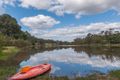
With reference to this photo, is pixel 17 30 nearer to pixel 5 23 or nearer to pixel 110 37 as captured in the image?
pixel 5 23

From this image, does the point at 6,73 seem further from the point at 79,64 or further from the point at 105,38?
the point at 105,38

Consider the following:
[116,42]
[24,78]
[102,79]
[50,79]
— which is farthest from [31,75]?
[116,42]

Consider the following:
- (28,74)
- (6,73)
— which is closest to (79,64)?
(6,73)

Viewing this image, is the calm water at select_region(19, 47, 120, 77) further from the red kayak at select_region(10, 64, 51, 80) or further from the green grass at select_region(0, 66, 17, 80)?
the green grass at select_region(0, 66, 17, 80)

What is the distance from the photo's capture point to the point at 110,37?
15675 cm

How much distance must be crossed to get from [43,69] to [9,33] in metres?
123

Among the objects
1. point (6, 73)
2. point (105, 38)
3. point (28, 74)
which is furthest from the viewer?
point (105, 38)

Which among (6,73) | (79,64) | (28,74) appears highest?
(28,74)

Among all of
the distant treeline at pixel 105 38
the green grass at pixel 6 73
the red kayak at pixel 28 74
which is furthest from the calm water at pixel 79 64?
the distant treeline at pixel 105 38

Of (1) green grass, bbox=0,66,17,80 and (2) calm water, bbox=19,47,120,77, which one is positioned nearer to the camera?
(1) green grass, bbox=0,66,17,80

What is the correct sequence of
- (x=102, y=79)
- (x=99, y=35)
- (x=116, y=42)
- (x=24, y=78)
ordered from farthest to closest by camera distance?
1. (x=99, y=35)
2. (x=116, y=42)
3. (x=24, y=78)
4. (x=102, y=79)

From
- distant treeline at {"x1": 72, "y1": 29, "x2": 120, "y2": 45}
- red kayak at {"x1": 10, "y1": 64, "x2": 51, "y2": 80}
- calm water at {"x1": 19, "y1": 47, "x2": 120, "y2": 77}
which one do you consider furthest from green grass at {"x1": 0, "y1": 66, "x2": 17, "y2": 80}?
distant treeline at {"x1": 72, "y1": 29, "x2": 120, "y2": 45}

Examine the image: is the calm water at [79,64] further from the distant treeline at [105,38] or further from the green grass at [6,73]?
the distant treeline at [105,38]

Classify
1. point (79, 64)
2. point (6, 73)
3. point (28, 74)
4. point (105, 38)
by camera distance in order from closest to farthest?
point (28, 74)
point (6, 73)
point (79, 64)
point (105, 38)
